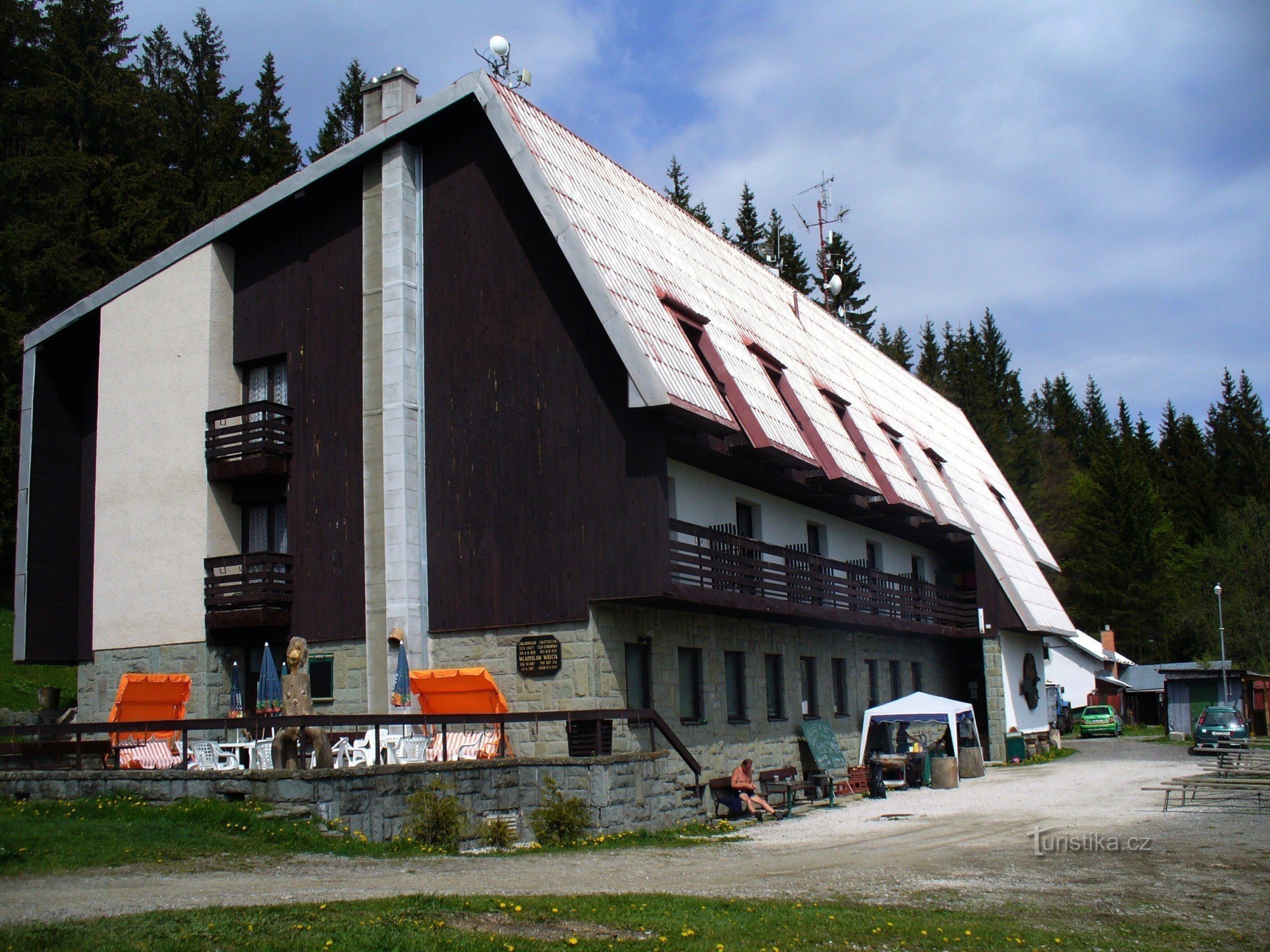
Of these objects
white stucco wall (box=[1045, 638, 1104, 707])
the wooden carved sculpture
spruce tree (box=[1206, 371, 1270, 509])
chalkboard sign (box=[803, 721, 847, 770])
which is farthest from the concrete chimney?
spruce tree (box=[1206, 371, 1270, 509])

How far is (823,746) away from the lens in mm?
26703

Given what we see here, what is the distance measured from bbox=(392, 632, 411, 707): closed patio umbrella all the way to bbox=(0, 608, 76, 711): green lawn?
1649cm

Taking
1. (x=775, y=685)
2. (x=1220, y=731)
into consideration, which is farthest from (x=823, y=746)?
(x=1220, y=731)

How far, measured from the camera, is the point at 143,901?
10289 millimetres

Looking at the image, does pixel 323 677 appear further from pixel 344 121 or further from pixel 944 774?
pixel 344 121

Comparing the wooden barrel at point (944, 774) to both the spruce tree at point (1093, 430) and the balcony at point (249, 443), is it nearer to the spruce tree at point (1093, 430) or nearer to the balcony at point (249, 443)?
the balcony at point (249, 443)

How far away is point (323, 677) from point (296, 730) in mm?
6325

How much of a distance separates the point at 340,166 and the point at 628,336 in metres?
7.71

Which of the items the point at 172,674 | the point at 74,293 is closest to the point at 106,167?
the point at 74,293

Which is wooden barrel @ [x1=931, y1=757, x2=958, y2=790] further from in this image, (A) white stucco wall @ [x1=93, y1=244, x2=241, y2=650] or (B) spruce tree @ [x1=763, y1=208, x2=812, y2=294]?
(B) spruce tree @ [x1=763, y1=208, x2=812, y2=294]

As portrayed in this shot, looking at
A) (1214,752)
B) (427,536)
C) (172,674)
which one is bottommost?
(1214,752)

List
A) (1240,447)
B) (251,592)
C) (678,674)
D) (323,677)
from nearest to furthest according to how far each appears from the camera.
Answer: (678,674)
(323,677)
(251,592)
(1240,447)

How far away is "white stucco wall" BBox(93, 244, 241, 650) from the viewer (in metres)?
24.1

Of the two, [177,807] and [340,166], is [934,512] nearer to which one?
[340,166]
